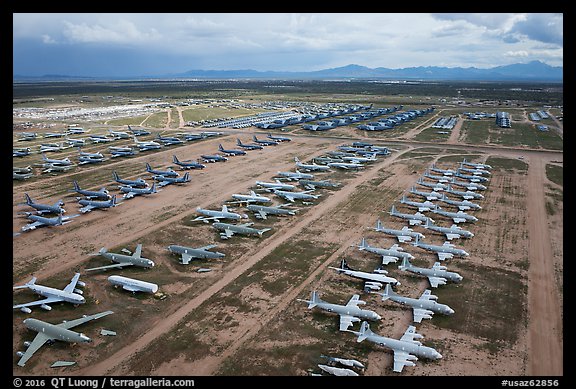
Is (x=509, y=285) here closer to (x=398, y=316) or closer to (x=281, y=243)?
(x=398, y=316)

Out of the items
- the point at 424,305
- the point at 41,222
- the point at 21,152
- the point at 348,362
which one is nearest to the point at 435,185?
the point at 424,305

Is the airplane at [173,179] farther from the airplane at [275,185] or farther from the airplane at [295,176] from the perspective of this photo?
the airplane at [295,176]

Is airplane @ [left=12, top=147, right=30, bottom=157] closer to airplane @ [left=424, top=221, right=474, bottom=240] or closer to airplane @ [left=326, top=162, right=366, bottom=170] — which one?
airplane @ [left=326, top=162, right=366, bottom=170]

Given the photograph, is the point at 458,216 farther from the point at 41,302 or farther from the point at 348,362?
the point at 41,302

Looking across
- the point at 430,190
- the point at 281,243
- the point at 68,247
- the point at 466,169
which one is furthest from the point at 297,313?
the point at 466,169

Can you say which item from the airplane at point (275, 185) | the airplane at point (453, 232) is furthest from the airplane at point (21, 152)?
the airplane at point (453, 232)

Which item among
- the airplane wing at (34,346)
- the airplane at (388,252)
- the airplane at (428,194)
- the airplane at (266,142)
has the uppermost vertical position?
the airplane at (266,142)

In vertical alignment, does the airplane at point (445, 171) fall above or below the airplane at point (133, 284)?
above
